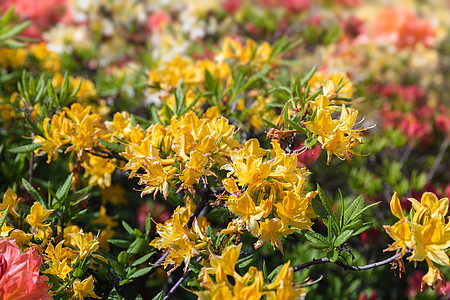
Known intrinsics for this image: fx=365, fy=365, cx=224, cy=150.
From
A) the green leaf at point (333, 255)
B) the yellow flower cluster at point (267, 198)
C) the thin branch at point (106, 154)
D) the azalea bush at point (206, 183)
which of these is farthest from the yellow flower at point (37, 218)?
the green leaf at point (333, 255)

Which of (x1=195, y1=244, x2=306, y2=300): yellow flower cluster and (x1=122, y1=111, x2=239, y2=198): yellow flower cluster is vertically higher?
(x1=122, y1=111, x2=239, y2=198): yellow flower cluster

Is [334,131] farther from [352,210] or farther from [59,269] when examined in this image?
[59,269]

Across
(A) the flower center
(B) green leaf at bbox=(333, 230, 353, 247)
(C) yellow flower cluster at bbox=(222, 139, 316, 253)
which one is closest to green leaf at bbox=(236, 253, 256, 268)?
(C) yellow flower cluster at bbox=(222, 139, 316, 253)

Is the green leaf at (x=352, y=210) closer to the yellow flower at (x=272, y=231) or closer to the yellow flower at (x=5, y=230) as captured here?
the yellow flower at (x=272, y=231)

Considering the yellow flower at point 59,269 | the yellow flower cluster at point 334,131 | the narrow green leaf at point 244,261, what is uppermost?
the yellow flower cluster at point 334,131

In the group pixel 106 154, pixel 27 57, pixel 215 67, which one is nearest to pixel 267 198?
pixel 106 154

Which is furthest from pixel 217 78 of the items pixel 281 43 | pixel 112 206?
pixel 112 206

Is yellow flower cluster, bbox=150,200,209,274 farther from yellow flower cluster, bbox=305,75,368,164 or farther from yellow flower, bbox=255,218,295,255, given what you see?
yellow flower cluster, bbox=305,75,368,164
